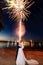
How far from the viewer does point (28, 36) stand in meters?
7.45

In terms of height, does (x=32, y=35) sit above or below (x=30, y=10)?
below

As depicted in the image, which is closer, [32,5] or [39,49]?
[32,5]

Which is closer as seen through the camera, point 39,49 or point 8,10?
point 8,10

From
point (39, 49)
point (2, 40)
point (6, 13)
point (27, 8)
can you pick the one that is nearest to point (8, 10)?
point (6, 13)

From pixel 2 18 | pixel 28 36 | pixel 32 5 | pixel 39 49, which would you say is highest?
pixel 32 5

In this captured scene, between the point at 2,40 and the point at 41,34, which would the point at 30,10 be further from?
the point at 2,40

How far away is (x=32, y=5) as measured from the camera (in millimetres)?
7301

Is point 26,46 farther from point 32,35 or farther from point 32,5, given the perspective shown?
point 32,5

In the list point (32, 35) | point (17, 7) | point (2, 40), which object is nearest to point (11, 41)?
point (2, 40)

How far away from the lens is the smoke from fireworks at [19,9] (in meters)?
7.11

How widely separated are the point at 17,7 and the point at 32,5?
59 centimetres

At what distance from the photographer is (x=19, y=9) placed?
715cm

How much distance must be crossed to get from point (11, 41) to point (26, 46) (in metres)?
0.63

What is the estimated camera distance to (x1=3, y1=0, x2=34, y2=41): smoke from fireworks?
7109mm
